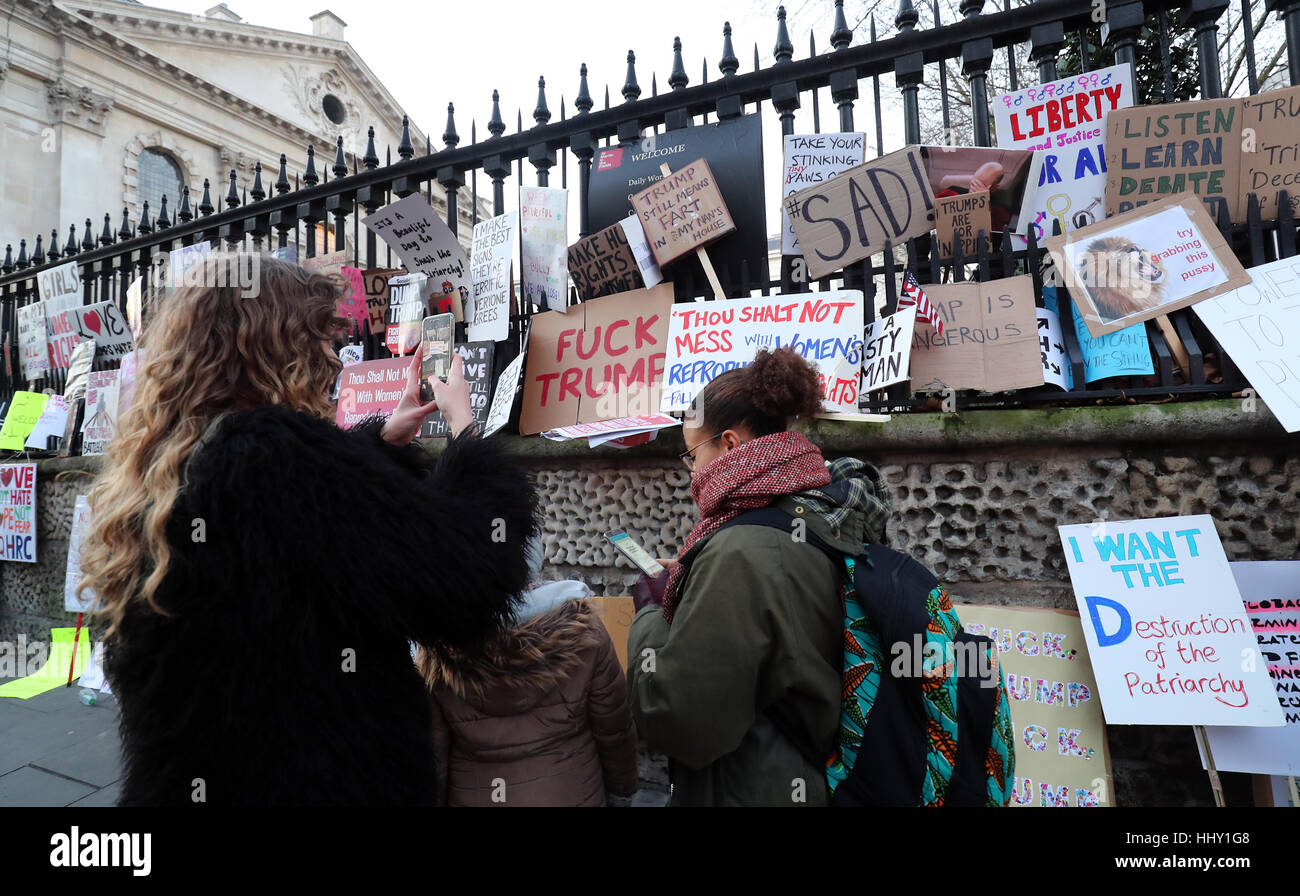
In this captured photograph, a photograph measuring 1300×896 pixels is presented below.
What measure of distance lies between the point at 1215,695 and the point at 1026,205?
1960 mm

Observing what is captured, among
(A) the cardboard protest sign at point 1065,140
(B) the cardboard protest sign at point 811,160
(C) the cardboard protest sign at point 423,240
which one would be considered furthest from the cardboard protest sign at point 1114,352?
(C) the cardboard protest sign at point 423,240

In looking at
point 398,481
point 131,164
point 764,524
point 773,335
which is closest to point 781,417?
point 764,524

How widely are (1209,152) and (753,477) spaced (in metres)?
2.35

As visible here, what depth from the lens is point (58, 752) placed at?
4.09m

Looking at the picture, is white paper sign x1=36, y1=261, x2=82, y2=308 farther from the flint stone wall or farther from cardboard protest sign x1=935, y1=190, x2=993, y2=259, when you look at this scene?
cardboard protest sign x1=935, y1=190, x2=993, y2=259

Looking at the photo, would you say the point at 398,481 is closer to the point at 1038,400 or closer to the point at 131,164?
the point at 1038,400

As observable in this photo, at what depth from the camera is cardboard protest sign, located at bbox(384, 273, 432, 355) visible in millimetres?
4059

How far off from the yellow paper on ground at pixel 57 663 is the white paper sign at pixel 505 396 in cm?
403

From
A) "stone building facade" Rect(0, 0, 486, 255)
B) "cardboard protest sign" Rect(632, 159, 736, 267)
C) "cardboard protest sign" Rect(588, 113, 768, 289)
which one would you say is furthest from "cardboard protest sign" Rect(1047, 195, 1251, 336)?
"stone building facade" Rect(0, 0, 486, 255)

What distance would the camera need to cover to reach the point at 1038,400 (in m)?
2.71

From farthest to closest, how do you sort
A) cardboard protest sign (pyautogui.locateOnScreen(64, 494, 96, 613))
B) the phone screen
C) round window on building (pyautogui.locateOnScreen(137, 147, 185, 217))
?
round window on building (pyautogui.locateOnScreen(137, 147, 185, 217)) → cardboard protest sign (pyautogui.locateOnScreen(64, 494, 96, 613)) → the phone screen

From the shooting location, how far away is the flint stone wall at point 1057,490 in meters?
2.41

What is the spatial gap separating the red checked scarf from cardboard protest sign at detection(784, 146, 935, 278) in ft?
5.07

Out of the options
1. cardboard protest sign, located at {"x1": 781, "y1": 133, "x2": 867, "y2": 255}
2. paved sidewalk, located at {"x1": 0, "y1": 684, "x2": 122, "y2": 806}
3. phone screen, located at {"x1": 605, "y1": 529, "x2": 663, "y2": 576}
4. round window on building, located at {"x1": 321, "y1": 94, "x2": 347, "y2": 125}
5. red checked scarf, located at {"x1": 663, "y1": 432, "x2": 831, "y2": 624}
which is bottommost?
paved sidewalk, located at {"x1": 0, "y1": 684, "x2": 122, "y2": 806}
